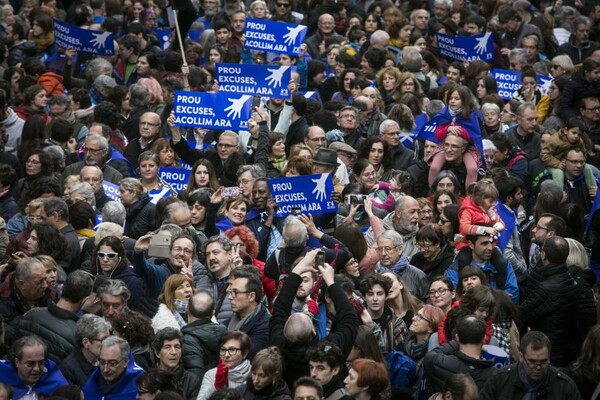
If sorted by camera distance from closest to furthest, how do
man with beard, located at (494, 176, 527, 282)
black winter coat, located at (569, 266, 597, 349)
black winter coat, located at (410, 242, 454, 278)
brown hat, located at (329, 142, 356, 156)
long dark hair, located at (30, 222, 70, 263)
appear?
1. long dark hair, located at (30, 222, 70, 263)
2. black winter coat, located at (569, 266, 597, 349)
3. black winter coat, located at (410, 242, 454, 278)
4. man with beard, located at (494, 176, 527, 282)
5. brown hat, located at (329, 142, 356, 156)

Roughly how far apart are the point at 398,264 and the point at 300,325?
8.79 ft

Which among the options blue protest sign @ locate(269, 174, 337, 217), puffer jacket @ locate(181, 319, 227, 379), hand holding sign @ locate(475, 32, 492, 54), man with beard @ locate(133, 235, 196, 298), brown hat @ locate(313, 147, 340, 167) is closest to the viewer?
puffer jacket @ locate(181, 319, 227, 379)

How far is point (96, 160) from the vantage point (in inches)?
590

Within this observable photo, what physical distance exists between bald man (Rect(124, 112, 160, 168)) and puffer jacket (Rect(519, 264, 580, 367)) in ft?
17.8

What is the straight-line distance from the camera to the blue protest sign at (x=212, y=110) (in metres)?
15.7

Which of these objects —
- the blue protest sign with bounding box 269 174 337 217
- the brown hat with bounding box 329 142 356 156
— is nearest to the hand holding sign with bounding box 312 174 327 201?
the blue protest sign with bounding box 269 174 337 217

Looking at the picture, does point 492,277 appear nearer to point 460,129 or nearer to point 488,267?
point 488,267

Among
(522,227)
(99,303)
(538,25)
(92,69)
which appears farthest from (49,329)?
(538,25)

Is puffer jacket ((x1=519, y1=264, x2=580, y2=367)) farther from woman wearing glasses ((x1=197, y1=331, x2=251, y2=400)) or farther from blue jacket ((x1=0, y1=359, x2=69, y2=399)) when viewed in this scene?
blue jacket ((x1=0, y1=359, x2=69, y2=399))

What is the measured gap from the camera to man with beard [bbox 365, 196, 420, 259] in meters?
13.7

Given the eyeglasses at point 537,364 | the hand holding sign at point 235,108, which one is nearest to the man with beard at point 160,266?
the eyeglasses at point 537,364

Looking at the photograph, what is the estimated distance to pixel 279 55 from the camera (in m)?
19.2

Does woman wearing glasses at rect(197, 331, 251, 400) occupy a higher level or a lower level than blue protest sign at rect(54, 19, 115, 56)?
higher

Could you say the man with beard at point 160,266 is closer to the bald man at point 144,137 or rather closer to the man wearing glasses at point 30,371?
the man wearing glasses at point 30,371
